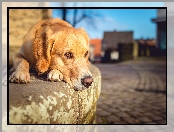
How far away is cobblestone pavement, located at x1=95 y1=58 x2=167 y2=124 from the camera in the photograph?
303 centimetres

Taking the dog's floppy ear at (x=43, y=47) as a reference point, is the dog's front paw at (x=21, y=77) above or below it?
below

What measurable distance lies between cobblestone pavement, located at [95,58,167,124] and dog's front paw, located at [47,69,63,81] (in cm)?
138

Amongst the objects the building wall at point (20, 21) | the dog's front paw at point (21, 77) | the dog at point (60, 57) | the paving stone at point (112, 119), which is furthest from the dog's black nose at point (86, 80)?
the paving stone at point (112, 119)

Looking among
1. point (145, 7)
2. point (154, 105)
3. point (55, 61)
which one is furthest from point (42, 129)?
point (154, 105)

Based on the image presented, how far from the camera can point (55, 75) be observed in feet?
5.50

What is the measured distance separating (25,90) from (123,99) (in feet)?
6.04

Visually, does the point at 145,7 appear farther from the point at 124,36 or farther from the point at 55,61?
the point at 55,61

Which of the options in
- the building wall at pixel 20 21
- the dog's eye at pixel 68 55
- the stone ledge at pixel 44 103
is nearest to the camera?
the stone ledge at pixel 44 103

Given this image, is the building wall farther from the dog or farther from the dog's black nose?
the dog's black nose

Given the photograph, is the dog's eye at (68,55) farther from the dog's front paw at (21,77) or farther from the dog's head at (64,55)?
the dog's front paw at (21,77)

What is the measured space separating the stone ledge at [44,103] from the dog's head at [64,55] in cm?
10

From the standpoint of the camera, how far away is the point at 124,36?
3.00 meters

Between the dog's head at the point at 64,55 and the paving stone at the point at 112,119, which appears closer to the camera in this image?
the dog's head at the point at 64,55

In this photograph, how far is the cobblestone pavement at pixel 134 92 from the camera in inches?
119
